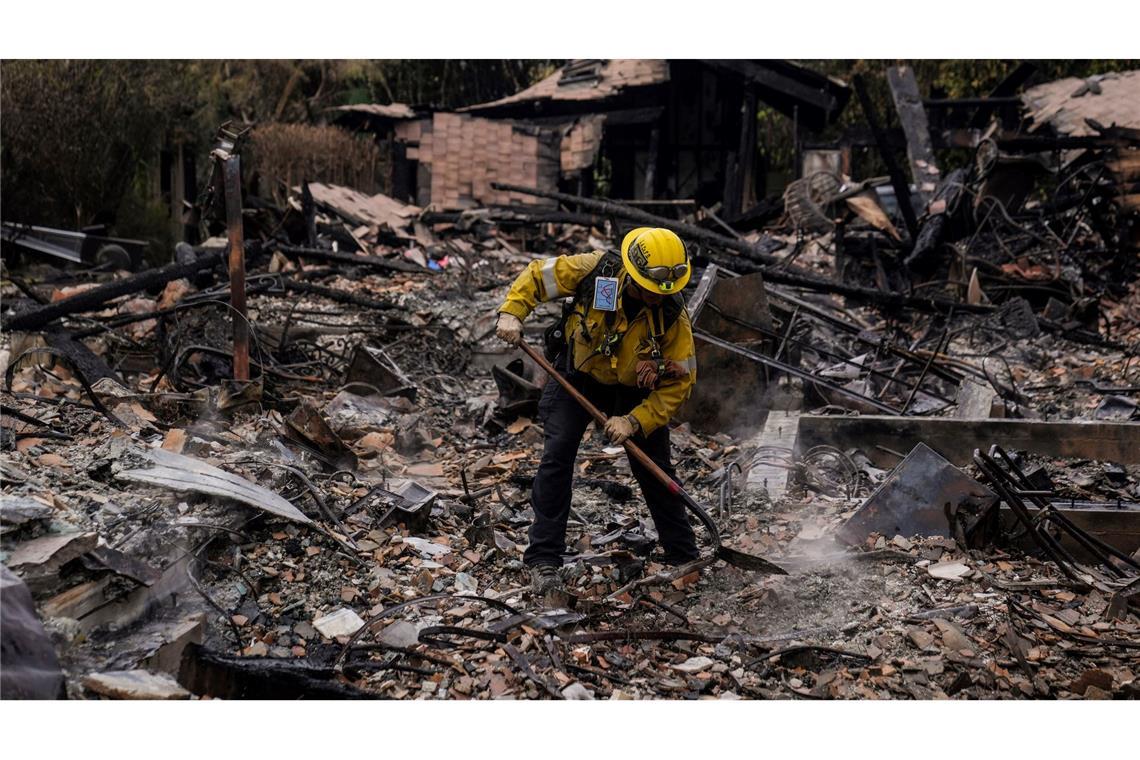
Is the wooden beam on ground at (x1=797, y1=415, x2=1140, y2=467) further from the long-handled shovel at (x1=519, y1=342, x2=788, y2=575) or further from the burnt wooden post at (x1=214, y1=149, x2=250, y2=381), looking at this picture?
A: the burnt wooden post at (x1=214, y1=149, x2=250, y2=381)

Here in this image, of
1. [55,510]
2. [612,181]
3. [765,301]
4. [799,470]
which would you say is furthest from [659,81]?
[55,510]

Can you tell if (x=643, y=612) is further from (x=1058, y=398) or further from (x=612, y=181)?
(x=612, y=181)

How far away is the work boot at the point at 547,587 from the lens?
4445 mm

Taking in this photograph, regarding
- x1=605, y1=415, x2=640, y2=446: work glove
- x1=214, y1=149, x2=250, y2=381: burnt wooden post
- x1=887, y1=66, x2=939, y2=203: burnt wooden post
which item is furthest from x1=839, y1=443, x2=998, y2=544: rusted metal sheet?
x1=887, y1=66, x2=939, y2=203: burnt wooden post

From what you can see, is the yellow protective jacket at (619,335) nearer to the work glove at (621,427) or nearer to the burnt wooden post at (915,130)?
the work glove at (621,427)

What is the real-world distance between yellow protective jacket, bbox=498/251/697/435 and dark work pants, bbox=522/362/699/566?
14cm

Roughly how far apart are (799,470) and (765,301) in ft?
6.76

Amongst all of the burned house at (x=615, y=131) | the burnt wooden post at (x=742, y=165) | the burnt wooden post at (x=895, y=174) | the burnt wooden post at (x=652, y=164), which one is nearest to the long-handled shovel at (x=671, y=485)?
the burnt wooden post at (x=895, y=174)

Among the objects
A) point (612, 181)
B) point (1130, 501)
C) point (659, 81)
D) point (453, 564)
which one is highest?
point (659, 81)

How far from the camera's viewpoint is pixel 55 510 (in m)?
3.90

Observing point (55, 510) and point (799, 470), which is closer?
point (55, 510)

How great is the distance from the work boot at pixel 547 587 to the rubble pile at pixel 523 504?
0.14ft

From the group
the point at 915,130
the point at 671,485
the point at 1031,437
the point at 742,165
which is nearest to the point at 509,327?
the point at 671,485

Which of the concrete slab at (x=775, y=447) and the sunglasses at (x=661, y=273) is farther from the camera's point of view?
the concrete slab at (x=775, y=447)
